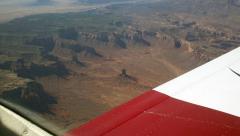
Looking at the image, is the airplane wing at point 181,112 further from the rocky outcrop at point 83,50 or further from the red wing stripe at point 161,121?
the rocky outcrop at point 83,50

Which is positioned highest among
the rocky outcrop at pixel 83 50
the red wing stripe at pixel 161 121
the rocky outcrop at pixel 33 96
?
the red wing stripe at pixel 161 121

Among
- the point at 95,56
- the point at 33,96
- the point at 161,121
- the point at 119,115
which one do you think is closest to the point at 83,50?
the point at 95,56

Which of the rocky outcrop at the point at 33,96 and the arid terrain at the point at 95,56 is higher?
the rocky outcrop at the point at 33,96

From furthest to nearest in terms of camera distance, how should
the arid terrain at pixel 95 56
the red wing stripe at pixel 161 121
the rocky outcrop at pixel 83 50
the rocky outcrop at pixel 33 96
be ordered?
the rocky outcrop at pixel 83 50, the arid terrain at pixel 95 56, the rocky outcrop at pixel 33 96, the red wing stripe at pixel 161 121

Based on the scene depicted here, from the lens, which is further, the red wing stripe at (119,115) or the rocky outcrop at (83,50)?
the rocky outcrop at (83,50)

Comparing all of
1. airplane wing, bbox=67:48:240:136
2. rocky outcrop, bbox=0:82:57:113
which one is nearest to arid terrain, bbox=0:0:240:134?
rocky outcrop, bbox=0:82:57:113

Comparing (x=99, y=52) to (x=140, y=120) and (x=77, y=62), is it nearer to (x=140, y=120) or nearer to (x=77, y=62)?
(x=77, y=62)

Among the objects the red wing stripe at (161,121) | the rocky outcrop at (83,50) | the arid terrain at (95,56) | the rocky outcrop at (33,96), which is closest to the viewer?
the red wing stripe at (161,121)

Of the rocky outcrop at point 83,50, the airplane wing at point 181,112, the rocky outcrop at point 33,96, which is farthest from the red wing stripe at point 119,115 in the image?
the rocky outcrop at point 83,50

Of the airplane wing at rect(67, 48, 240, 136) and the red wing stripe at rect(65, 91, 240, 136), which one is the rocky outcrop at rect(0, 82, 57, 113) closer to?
the airplane wing at rect(67, 48, 240, 136)
